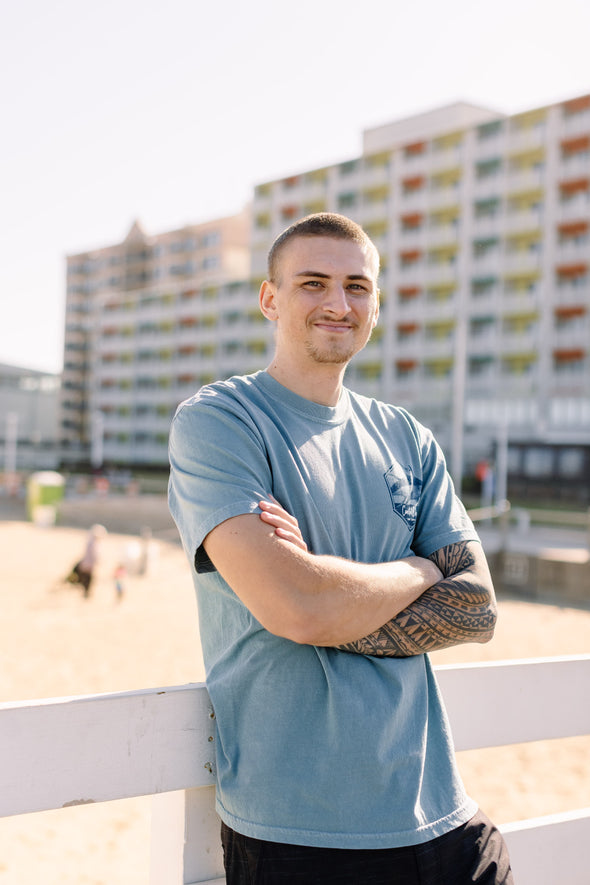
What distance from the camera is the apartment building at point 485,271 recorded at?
38.2 m

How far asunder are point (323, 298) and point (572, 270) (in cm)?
4076

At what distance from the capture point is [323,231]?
5.90 ft

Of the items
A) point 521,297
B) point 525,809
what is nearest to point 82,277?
point 521,297

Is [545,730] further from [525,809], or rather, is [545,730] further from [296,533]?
[525,809]

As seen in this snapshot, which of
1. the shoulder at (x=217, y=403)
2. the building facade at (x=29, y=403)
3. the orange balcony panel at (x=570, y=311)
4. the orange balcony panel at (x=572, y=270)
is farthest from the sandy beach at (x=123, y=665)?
the building facade at (x=29, y=403)

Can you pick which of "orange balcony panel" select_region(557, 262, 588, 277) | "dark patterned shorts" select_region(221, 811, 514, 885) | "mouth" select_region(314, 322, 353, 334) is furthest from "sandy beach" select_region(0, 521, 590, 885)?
"orange balcony panel" select_region(557, 262, 588, 277)

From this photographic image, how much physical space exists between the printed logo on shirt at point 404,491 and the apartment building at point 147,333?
50.5 meters

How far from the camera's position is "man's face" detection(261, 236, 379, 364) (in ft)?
5.87

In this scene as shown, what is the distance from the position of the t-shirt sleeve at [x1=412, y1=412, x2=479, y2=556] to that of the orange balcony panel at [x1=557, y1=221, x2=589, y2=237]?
4113 cm

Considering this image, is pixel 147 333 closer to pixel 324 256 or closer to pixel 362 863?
pixel 324 256

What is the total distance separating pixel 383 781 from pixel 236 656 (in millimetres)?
367

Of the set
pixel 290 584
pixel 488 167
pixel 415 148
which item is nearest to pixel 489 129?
pixel 488 167

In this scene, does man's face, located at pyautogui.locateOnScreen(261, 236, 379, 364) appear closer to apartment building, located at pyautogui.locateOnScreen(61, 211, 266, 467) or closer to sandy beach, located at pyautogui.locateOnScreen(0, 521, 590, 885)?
sandy beach, located at pyautogui.locateOnScreen(0, 521, 590, 885)

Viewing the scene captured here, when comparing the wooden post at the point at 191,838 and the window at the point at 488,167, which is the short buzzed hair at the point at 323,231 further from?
the window at the point at 488,167
